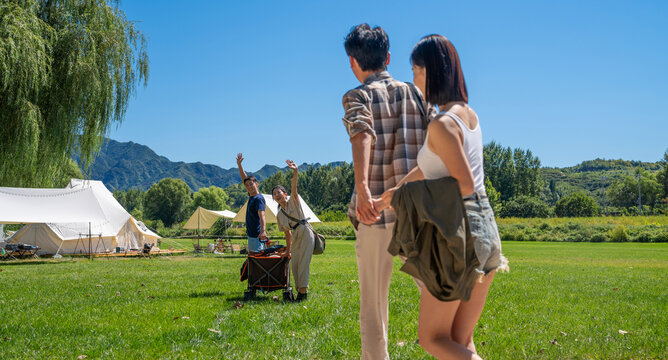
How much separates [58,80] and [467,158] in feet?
43.3

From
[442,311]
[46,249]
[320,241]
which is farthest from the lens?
[46,249]

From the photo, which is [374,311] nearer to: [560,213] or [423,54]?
[423,54]

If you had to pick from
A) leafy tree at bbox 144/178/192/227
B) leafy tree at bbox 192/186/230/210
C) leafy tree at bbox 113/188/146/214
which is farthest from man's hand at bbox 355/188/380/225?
leafy tree at bbox 113/188/146/214

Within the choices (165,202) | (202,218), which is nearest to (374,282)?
(202,218)

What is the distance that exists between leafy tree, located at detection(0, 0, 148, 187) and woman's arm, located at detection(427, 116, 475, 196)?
11668 mm

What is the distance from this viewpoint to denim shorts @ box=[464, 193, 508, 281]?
6.86 feet

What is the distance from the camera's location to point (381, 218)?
2.68 metres

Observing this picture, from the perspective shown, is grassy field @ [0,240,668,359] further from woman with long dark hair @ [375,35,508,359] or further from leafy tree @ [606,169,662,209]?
leafy tree @ [606,169,662,209]

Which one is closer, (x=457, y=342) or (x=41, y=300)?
(x=457, y=342)

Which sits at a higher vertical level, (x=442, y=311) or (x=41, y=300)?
(x=442, y=311)

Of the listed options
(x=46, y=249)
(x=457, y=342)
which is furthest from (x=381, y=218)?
(x=46, y=249)

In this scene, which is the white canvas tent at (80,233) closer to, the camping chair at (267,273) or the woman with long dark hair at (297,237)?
the camping chair at (267,273)

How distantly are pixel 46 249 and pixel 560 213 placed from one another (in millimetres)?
99848

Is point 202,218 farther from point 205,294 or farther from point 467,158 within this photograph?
point 467,158
